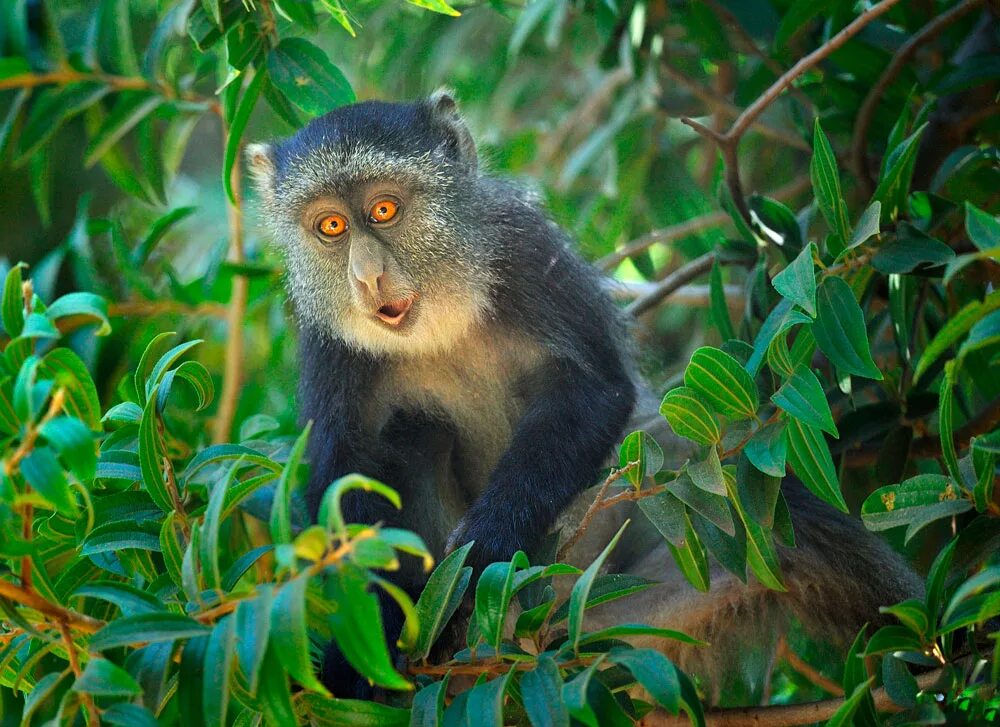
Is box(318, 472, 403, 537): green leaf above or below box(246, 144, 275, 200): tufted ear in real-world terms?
below

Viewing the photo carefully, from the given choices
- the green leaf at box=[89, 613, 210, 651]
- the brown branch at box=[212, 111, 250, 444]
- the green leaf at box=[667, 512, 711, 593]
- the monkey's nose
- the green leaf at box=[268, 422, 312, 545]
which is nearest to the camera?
the green leaf at box=[268, 422, 312, 545]

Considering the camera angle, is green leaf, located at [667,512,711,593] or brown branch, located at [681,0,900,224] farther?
brown branch, located at [681,0,900,224]

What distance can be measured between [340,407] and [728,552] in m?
1.71

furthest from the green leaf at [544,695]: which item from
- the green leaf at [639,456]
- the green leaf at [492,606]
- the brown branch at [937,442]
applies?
the brown branch at [937,442]

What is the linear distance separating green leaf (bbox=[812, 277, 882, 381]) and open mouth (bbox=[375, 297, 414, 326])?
1.51 metres

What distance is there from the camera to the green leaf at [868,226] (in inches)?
110

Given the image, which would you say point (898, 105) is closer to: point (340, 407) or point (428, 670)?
point (340, 407)

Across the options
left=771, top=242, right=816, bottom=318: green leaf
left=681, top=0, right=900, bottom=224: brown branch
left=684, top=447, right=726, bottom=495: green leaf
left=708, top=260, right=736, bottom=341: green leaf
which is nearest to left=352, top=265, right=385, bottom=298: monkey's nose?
left=681, top=0, right=900, bottom=224: brown branch

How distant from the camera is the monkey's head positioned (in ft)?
13.0

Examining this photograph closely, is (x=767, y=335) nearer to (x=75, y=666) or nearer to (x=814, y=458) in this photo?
(x=814, y=458)

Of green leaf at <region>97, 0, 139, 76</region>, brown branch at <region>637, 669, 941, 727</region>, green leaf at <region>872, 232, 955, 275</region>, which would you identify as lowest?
brown branch at <region>637, 669, 941, 727</region>

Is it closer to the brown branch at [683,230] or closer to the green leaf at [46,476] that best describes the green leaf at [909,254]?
the green leaf at [46,476]

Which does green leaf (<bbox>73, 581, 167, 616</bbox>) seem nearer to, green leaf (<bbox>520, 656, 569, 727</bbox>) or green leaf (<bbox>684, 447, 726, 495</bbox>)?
green leaf (<bbox>520, 656, 569, 727</bbox>)

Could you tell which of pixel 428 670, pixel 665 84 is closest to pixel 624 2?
pixel 665 84
